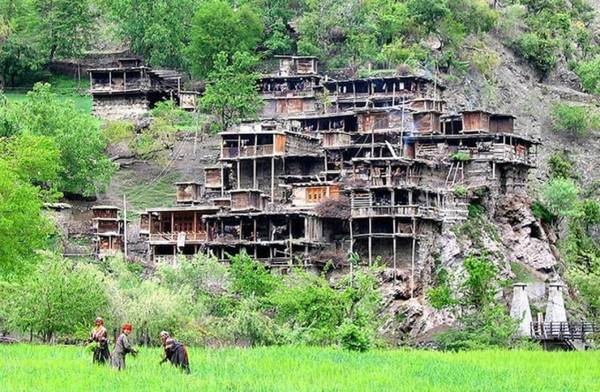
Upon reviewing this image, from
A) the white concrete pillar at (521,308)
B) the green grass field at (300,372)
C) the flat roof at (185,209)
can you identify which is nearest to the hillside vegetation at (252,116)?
the white concrete pillar at (521,308)

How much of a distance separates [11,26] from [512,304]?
6028 cm

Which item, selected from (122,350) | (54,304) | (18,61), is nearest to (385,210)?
(54,304)

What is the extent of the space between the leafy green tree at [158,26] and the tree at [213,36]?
2920mm

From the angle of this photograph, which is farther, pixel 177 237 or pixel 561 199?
pixel 561 199

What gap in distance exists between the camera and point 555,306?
220 feet

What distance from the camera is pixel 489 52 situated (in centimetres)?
10181

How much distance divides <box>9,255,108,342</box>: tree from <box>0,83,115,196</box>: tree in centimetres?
2780

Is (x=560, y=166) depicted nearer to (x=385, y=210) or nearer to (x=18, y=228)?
(x=385, y=210)

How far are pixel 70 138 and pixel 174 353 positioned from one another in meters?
49.1

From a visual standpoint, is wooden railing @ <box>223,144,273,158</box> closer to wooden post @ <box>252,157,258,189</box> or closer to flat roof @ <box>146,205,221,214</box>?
wooden post @ <box>252,157,258,189</box>

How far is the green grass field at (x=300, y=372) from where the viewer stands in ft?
105

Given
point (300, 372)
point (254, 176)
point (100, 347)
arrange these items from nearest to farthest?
point (100, 347) < point (300, 372) < point (254, 176)

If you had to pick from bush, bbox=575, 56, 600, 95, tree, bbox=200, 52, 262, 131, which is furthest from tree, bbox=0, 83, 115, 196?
bush, bbox=575, 56, 600, 95

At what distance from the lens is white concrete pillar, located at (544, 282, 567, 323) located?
66.5 meters
